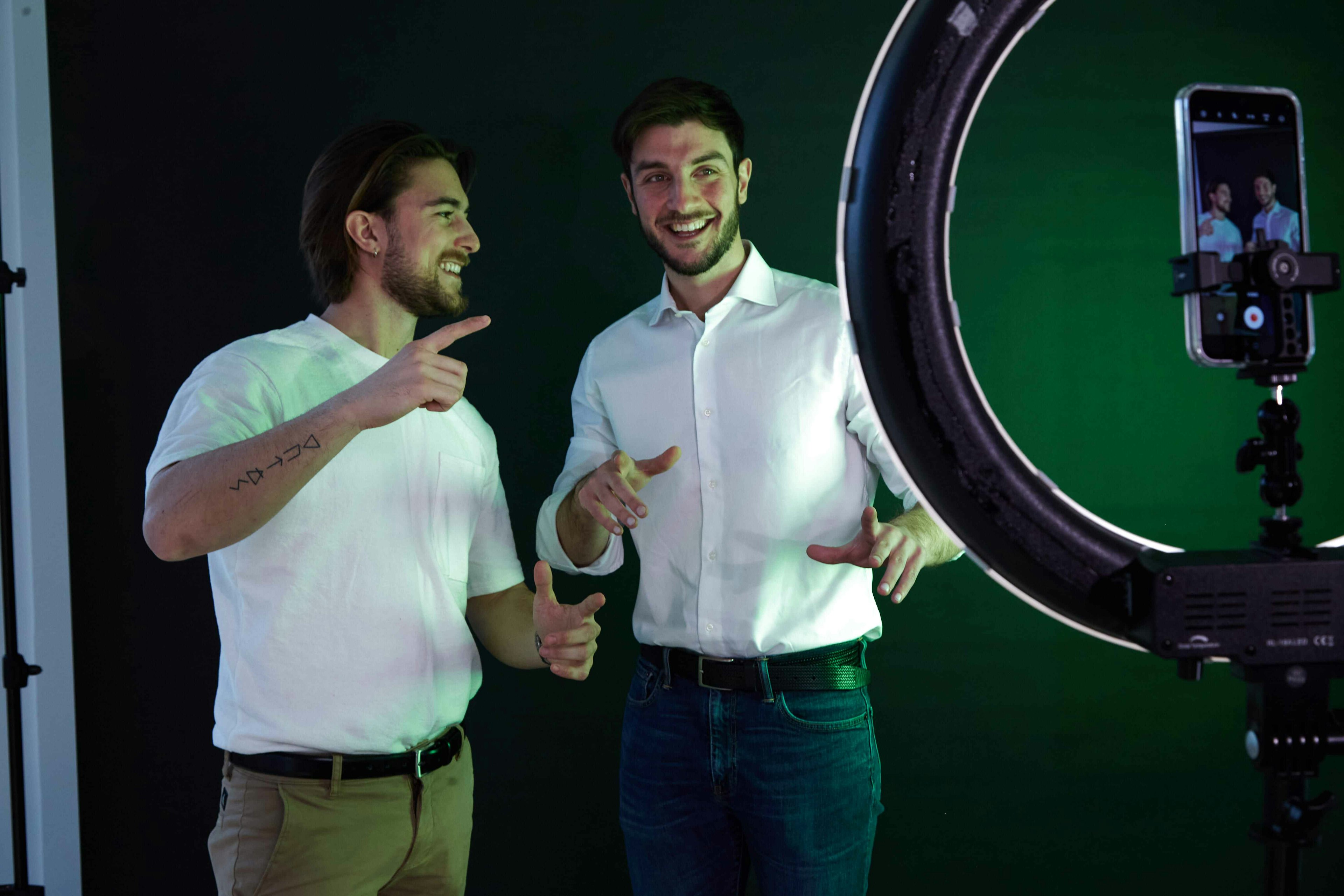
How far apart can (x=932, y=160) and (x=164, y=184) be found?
1959 millimetres

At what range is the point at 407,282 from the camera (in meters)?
1.54

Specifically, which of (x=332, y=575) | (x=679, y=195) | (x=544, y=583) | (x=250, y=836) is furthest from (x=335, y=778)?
(x=679, y=195)

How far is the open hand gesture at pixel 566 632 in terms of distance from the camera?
134cm

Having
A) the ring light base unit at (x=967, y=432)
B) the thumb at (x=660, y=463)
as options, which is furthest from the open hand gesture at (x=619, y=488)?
the ring light base unit at (x=967, y=432)

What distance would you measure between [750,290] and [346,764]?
101 cm

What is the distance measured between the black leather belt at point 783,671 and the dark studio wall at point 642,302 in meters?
0.55

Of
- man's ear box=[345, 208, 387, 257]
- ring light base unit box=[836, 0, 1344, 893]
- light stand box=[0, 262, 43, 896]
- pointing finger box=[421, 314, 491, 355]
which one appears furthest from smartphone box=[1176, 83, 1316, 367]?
light stand box=[0, 262, 43, 896]

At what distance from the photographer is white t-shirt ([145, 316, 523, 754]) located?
1296mm

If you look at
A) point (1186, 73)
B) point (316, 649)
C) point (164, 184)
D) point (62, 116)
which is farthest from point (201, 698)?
point (1186, 73)

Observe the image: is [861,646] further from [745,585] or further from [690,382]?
[690,382]

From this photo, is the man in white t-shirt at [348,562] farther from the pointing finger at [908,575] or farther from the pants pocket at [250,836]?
the pointing finger at [908,575]

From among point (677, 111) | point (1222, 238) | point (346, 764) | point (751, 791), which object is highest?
point (677, 111)

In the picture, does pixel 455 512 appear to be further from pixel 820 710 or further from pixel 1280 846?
pixel 1280 846

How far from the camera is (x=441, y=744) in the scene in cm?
140
